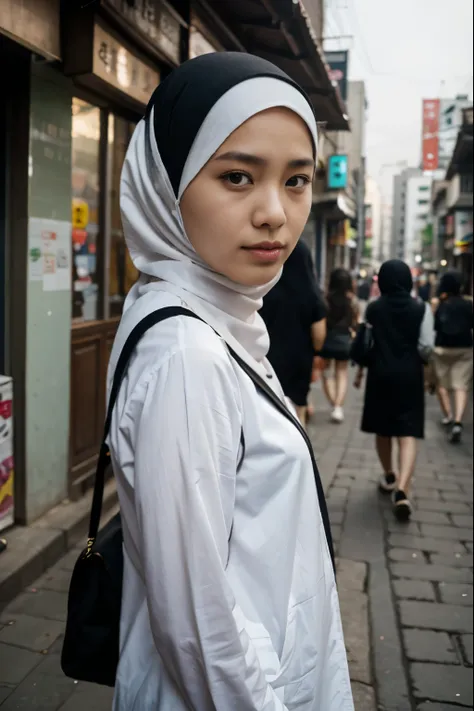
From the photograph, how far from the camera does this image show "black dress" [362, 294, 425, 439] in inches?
209

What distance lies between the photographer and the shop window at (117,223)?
17.7ft

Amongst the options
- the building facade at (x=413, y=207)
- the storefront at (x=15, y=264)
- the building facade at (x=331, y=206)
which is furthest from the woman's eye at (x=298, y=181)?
the building facade at (x=413, y=207)

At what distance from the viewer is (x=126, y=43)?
14.5ft

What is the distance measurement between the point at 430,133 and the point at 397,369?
29321 mm

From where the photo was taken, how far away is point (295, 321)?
4949mm

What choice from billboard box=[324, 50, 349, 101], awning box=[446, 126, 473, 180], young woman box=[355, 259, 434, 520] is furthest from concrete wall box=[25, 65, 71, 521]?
awning box=[446, 126, 473, 180]

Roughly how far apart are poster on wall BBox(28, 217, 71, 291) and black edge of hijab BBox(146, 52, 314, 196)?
2.87 metres

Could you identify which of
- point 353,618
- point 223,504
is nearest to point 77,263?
point 353,618

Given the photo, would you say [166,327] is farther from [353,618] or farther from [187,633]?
[353,618]

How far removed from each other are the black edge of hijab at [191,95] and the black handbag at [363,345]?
14.0 ft

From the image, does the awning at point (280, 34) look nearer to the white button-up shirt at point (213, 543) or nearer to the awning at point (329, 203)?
the white button-up shirt at point (213, 543)

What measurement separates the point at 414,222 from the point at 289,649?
12290 centimetres

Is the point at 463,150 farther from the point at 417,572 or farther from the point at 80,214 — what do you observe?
the point at 417,572

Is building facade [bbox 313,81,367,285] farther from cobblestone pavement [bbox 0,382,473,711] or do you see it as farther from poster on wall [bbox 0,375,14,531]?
poster on wall [bbox 0,375,14,531]
